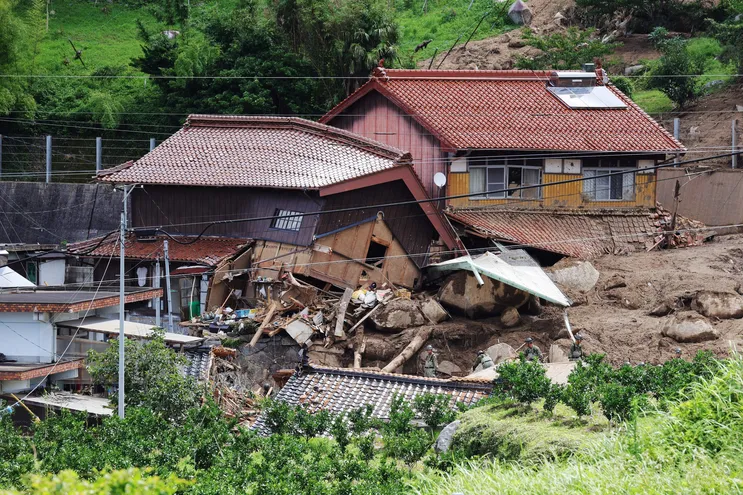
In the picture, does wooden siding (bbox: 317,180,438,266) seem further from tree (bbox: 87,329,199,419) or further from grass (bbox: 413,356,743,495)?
grass (bbox: 413,356,743,495)

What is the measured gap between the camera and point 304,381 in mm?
23438

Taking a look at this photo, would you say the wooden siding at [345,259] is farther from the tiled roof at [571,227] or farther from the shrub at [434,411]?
the shrub at [434,411]

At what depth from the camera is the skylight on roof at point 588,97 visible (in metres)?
34.6

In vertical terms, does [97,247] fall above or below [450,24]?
below

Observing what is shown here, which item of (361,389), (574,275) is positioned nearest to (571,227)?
(574,275)

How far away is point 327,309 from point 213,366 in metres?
4.21

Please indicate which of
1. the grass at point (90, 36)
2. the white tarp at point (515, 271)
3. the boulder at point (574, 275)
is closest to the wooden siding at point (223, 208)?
the white tarp at point (515, 271)

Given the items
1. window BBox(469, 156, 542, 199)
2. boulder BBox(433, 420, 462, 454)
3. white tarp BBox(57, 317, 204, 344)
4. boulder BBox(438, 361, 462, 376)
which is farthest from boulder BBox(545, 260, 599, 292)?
boulder BBox(433, 420, 462, 454)

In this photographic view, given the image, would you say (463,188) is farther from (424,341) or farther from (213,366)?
(213,366)

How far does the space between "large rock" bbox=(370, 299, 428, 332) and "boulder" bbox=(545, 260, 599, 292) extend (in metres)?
4.49

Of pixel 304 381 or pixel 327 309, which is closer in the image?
pixel 304 381

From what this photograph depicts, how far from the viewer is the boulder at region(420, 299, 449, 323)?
27.6 meters

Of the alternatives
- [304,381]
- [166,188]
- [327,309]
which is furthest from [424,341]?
[166,188]

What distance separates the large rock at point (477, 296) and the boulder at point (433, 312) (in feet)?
1.73
